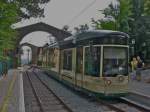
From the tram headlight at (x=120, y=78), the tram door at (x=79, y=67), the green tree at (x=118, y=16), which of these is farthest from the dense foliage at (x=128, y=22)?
the tram headlight at (x=120, y=78)

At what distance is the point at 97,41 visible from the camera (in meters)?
20.6

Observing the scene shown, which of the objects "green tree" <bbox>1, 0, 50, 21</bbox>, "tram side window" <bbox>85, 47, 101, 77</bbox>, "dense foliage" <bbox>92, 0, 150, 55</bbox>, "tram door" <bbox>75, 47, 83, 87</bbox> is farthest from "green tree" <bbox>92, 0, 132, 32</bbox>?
"tram side window" <bbox>85, 47, 101, 77</bbox>

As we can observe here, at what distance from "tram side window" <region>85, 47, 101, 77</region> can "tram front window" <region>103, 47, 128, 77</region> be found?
1.07 ft

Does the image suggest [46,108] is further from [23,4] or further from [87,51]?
[23,4]

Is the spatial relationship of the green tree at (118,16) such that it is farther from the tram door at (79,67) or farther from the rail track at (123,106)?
the rail track at (123,106)

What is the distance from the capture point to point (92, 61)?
20.8 metres

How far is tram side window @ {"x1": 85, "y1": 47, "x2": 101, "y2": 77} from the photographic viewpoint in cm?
2028

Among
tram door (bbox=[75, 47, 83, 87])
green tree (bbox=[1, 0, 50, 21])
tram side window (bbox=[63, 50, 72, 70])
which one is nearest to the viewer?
tram door (bbox=[75, 47, 83, 87])

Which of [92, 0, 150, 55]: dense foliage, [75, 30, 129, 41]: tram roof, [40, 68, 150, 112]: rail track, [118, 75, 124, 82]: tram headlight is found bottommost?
[40, 68, 150, 112]: rail track

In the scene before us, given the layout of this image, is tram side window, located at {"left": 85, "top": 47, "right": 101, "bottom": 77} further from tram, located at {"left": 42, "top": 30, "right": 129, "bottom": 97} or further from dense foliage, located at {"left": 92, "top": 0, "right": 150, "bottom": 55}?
dense foliage, located at {"left": 92, "top": 0, "right": 150, "bottom": 55}

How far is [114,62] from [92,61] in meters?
1.09

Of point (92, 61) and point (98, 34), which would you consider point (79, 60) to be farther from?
point (98, 34)

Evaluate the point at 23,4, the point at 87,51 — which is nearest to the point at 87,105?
the point at 87,51

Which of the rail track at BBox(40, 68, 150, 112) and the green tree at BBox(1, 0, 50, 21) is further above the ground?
the green tree at BBox(1, 0, 50, 21)
